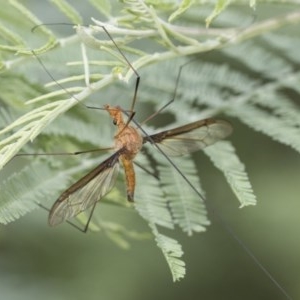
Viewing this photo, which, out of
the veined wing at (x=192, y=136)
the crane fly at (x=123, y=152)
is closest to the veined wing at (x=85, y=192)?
the crane fly at (x=123, y=152)

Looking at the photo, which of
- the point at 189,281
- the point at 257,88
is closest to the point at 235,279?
the point at 189,281

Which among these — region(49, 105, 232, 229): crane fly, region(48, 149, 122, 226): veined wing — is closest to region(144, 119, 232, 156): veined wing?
region(49, 105, 232, 229): crane fly

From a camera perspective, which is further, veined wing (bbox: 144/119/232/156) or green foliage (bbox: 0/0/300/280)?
veined wing (bbox: 144/119/232/156)

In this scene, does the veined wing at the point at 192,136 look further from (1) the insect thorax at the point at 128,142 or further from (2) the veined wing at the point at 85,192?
(2) the veined wing at the point at 85,192

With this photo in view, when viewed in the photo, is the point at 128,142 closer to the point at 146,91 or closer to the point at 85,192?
the point at 85,192

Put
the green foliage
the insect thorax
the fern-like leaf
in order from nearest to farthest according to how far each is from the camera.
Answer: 1. the green foliage
2. the fern-like leaf
3. the insect thorax

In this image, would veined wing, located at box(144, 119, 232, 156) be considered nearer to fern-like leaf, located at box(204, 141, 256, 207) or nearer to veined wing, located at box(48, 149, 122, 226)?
fern-like leaf, located at box(204, 141, 256, 207)
